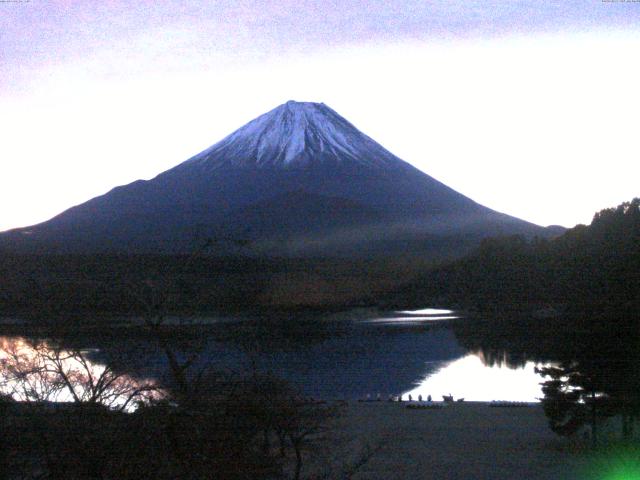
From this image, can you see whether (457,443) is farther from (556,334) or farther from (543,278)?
(543,278)

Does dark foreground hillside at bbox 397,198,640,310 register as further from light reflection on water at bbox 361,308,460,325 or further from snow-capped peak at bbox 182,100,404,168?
snow-capped peak at bbox 182,100,404,168

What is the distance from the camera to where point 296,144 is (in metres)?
→ 15.8

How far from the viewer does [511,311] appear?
4.03 meters

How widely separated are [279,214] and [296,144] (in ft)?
37.8

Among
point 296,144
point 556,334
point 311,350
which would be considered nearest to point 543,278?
point 556,334

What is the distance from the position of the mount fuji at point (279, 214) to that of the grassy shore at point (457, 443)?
1160mm

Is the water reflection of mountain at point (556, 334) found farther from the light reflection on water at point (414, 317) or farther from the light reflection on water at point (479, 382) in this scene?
the light reflection on water at point (479, 382)

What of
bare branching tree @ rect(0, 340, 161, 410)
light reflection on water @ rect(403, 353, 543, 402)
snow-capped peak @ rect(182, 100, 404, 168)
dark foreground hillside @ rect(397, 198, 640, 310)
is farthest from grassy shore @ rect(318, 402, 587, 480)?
snow-capped peak @ rect(182, 100, 404, 168)

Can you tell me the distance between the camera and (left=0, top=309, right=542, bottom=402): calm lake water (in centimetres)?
252

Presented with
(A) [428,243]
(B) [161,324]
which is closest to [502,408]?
(A) [428,243]

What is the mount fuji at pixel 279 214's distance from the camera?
10.5 ft

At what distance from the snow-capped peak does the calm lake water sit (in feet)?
20.7

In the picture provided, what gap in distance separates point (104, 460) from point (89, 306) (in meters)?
0.50

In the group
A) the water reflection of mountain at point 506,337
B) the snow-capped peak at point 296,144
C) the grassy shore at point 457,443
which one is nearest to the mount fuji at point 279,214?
the snow-capped peak at point 296,144
